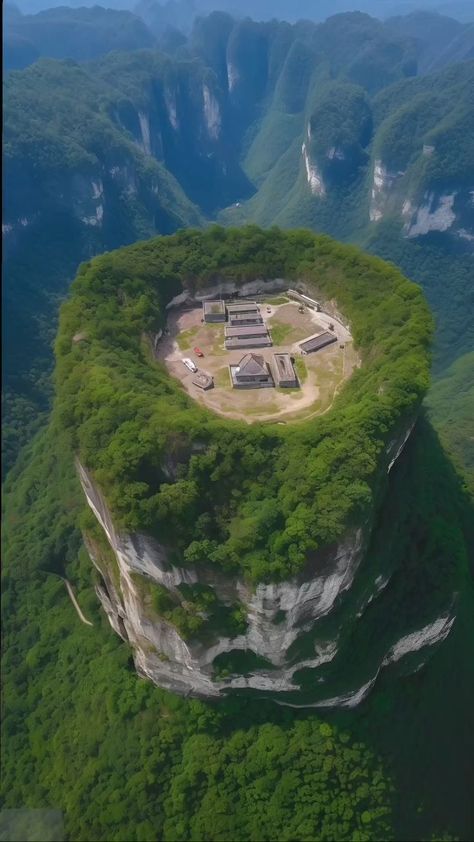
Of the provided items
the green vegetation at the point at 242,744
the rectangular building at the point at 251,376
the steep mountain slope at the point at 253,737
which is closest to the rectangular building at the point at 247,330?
the rectangular building at the point at 251,376

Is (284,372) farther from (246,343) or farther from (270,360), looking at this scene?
(246,343)

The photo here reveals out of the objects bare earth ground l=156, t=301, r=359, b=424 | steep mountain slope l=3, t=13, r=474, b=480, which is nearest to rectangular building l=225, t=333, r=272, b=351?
bare earth ground l=156, t=301, r=359, b=424

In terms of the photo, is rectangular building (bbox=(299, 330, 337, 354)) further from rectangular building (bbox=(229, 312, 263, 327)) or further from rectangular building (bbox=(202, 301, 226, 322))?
rectangular building (bbox=(202, 301, 226, 322))

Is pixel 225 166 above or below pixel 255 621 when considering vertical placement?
above

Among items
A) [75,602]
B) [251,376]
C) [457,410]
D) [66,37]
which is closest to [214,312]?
[251,376]

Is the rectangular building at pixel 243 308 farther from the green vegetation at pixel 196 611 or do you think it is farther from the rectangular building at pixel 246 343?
the green vegetation at pixel 196 611
